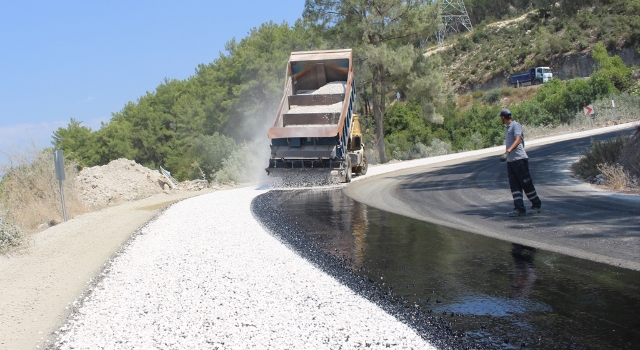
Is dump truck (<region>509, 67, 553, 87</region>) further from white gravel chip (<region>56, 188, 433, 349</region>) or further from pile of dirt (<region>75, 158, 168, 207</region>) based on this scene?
white gravel chip (<region>56, 188, 433, 349</region>)

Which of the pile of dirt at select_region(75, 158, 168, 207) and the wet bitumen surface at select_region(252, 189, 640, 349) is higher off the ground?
the pile of dirt at select_region(75, 158, 168, 207)

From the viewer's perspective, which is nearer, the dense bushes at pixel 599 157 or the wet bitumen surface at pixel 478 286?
the wet bitumen surface at pixel 478 286

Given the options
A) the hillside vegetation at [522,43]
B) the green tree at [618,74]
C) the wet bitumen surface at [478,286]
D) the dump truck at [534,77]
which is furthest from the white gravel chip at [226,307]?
the dump truck at [534,77]

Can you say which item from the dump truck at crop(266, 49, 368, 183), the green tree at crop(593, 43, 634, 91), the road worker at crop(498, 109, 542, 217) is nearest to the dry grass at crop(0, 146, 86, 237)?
the dump truck at crop(266, 49, 368, 183)

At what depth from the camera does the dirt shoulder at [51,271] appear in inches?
226

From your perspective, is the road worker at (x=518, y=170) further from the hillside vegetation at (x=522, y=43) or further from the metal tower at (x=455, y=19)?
the metal tower at (x=455, y=19)

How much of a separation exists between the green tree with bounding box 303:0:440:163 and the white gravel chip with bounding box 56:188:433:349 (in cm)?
2297

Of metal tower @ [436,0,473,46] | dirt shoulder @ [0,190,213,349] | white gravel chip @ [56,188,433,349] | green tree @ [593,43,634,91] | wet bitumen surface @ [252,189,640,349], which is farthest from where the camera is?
metal tower @ [436,0,473,46]

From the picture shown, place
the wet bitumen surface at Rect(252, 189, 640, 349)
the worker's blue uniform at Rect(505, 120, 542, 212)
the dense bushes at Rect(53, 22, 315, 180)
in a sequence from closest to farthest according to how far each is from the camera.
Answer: the wet bitumen surface at Rect(252, 189, 640, 349) → the worker's blue uniform at Rect(505, 120, 542, 212) → the dense bushes at Rect(53, 22, 315, 180)

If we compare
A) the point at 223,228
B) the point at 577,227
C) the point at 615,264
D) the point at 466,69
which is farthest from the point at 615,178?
the point at 466,69

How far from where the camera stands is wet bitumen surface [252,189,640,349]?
443 centimetres

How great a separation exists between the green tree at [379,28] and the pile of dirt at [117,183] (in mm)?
12676

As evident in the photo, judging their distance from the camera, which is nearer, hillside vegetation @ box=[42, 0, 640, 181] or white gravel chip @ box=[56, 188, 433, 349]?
white gravel chip @ box=[56, 188, 433, 349]

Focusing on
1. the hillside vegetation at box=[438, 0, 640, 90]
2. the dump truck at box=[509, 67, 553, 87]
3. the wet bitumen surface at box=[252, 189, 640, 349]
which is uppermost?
the hillside vegetation at box=[438, 0, 640, 90]
